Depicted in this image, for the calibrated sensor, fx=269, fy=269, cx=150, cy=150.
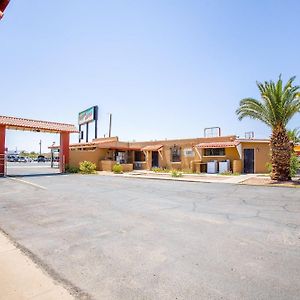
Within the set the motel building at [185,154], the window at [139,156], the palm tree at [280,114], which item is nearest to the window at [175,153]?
the motel building at [185,154]

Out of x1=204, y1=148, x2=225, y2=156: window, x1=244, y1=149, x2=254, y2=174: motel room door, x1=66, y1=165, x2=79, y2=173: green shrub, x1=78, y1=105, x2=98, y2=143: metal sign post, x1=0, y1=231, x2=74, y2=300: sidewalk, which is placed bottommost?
x1=0, y1=231, x2=74, y2=300: sidewalk

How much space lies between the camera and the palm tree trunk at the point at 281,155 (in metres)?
18.4

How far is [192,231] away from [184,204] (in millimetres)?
3771

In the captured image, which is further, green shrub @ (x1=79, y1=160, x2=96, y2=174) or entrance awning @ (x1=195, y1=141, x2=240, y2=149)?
green shrub @ (x1=79, y1=160, x2=96, y2=174)

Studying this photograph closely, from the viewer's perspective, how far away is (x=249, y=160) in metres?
27.0

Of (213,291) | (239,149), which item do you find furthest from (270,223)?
(239,149)

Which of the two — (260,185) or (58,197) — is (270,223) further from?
(260,185)

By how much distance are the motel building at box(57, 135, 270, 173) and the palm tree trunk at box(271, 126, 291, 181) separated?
706 centimetres

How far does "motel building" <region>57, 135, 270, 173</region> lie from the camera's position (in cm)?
2661

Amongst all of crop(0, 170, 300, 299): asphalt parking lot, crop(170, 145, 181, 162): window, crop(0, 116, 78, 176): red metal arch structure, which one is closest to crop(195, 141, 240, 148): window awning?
crop(170, 145, 181, 162): window

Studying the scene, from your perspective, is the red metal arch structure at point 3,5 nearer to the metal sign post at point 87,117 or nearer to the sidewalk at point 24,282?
the sidewalk at point 24,282

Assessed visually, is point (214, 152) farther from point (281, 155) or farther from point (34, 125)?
point (34, 125)

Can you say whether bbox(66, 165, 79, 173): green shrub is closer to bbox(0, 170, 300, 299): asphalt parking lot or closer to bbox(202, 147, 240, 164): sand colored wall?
bbox(202, 147, 240, 164): sand colored wall

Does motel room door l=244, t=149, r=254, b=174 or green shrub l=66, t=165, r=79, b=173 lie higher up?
motel room door l=244, t=149, r=254, b=174
